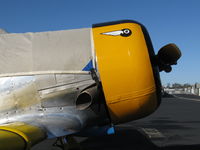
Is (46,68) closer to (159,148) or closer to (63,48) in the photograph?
(63,48)

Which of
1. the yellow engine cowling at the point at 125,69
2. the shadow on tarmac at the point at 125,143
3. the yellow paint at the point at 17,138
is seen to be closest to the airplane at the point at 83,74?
the yellow engine cowling at the point at 125,69

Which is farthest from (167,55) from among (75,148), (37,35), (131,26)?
(75,148)

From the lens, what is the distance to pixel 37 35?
167 inches

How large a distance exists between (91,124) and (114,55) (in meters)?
1.12

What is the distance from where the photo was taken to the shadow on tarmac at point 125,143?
5941mm

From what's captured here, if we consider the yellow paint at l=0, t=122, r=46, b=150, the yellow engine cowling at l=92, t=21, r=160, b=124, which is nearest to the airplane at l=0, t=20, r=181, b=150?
the yellow engine cowling at l=92, t=21, r=160, b=124

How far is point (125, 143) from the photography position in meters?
6.49

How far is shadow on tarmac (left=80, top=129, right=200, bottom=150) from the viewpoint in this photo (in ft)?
19.5

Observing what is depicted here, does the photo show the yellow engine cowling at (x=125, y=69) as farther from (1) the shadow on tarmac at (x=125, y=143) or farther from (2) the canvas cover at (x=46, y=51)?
(1) the shadow on tarmac at (x=125, y=143)

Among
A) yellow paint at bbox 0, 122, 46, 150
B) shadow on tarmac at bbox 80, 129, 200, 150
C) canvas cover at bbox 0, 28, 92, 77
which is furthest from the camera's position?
shadow on tarmac at bbox 80, 129, 200, 150

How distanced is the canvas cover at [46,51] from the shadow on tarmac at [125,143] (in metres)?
2.66

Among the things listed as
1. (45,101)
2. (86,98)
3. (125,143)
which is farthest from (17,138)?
(125,143)

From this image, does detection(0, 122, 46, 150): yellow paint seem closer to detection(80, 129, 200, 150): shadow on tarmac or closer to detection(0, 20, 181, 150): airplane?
detection(0, 20, 181, 150): airplane

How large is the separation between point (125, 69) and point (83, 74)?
610 millimetres
